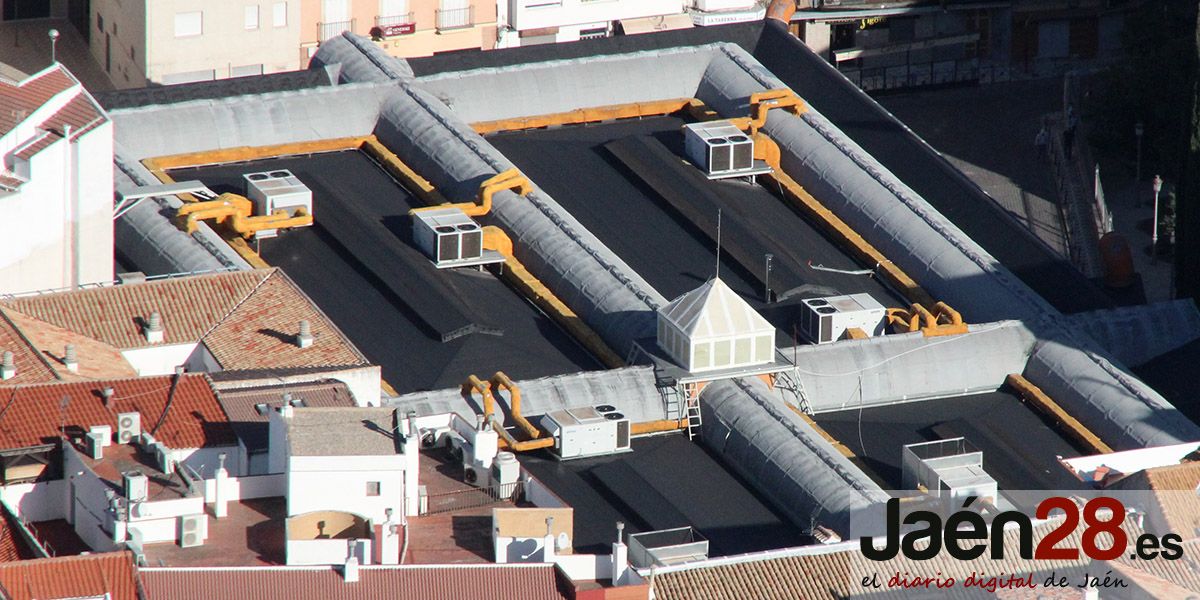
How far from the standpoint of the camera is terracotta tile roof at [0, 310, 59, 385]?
87.5m

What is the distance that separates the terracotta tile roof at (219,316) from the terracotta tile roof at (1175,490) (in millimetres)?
22861

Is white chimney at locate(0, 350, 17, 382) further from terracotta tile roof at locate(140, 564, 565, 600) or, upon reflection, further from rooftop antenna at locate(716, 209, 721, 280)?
rooftop antenna at locate(716, 209, 721, 280)

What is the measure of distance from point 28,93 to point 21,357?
11080 mm

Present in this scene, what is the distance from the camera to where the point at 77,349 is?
298 ft

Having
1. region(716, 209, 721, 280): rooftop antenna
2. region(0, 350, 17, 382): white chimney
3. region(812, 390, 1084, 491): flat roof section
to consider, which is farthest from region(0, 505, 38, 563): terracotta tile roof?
region(716, 209, 721, 280): rooftop antenna

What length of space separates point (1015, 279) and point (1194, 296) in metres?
6.26

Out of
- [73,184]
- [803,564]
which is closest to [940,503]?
[803,564]

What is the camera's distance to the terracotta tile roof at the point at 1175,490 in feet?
289

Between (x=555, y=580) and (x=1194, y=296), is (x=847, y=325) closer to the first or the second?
(x=1194, y=296)

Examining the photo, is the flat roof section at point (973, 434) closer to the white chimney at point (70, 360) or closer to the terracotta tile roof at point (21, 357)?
the white chimney at point (70, 360)

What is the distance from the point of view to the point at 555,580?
79.4m

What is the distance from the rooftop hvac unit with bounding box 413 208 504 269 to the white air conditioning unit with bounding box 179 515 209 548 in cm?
2408

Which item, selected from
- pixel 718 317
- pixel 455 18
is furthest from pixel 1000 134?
pixel 718 317

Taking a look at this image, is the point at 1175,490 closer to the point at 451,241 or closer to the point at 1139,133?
the point at 451,241
